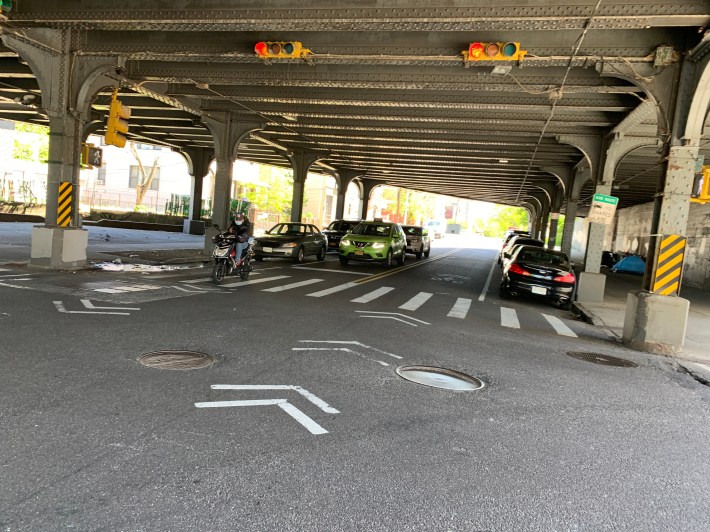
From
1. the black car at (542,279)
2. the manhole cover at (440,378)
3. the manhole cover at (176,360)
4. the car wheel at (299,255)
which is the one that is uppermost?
the black car at (542,279)

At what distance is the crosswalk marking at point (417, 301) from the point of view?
11652mm

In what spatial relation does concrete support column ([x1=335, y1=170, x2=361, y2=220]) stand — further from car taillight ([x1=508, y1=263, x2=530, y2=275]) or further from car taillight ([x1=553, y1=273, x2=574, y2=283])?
car taillight ([x1=553, y1=273, x2=574, y2=283])

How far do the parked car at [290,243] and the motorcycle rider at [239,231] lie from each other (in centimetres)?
617

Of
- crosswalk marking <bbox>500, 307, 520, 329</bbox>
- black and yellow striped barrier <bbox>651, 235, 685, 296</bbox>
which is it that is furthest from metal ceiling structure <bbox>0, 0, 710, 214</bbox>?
crosswalk marking <bbox>500, 307, 520, 329</bbox>

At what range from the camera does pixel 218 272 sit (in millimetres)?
12984

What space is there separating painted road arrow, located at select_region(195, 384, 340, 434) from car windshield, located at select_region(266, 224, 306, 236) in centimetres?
1639

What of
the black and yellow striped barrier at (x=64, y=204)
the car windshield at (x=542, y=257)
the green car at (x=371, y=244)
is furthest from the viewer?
the green car at (x=371, y=244)

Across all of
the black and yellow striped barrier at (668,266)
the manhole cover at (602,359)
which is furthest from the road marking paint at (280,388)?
the black and yellow striped barrier at (668,266)

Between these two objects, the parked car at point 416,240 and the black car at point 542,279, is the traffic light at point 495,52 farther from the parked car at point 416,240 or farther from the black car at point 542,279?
the parked car at point 416,240

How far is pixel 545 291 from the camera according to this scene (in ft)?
46.5

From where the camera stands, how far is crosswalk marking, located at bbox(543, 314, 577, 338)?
1038 cm

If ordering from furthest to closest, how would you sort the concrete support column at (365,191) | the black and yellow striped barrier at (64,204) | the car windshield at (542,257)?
the concrete support column at (365,191), the car windshield at (542,257), the black and yellow striped barrier at (64,204)

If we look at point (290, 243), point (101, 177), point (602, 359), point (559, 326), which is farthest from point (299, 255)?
point (101, 177)

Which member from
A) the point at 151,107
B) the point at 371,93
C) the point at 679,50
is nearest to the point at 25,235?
the point at 151,107
